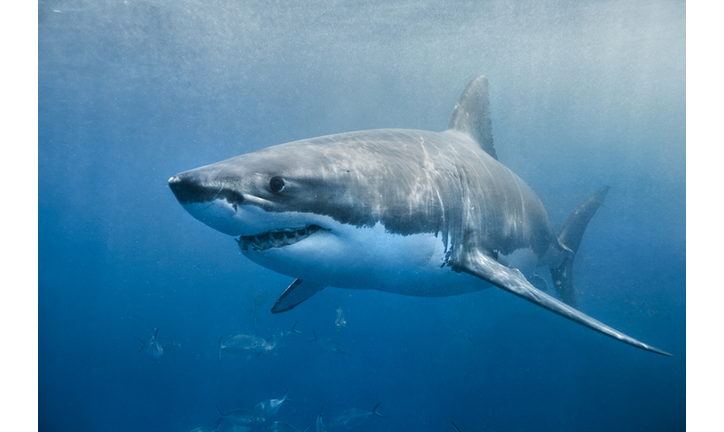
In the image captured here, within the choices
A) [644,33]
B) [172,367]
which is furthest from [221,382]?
[644,33]

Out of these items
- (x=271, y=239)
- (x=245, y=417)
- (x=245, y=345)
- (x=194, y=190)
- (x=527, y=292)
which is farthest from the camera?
(x=245, y=345)

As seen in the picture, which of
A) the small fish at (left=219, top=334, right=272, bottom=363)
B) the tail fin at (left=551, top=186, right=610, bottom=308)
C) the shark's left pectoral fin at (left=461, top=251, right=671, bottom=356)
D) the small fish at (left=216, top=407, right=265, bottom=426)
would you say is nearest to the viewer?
the shark's left pectoral fin at (left=461, top=251, right=671, bottom=356)

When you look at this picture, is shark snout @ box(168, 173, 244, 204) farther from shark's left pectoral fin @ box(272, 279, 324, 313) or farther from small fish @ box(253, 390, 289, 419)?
small fish @ box(253, 390, 289, 419)

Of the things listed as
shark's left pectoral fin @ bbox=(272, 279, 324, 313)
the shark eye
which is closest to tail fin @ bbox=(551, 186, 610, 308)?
shark's left pectoral fin @ bbox=(272, 279, 324, 313)

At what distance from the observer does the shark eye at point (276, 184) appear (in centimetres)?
161

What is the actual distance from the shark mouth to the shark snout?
40 centimetres

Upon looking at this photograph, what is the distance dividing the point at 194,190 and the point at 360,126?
94.7ft

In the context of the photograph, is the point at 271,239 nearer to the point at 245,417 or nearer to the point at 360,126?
the point at 245,417

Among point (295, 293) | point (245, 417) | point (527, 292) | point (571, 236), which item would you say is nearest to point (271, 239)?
point (527, 292)

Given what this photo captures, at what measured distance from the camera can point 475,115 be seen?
14.7 feet

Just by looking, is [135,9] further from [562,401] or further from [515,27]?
[562,401]

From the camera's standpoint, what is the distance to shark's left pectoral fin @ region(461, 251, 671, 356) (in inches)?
81.6

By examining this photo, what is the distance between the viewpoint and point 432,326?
54.4 ft

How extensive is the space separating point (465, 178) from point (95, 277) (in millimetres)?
69080
